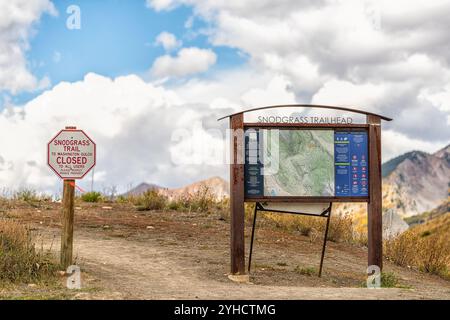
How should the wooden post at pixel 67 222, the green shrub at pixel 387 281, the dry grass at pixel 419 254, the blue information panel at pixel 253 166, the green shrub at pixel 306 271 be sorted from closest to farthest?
the wooden post at pixel 67 222 < the blue information panel at pixel 253 166 < the green shrub at pixel 387 281 < the green shrub at pixel 306 271 < the dry grass at pixel 419 254

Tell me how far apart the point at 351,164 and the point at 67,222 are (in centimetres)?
514

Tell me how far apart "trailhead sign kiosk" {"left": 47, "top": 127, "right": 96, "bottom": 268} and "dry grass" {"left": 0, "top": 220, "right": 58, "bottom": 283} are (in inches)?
15.2

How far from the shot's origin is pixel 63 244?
37.4ft

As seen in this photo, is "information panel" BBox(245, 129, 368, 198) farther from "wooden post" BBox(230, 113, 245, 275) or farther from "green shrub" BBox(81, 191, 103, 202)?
"green shrub" BBox(81, 191, 103, 202)

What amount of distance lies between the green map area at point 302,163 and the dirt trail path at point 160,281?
195 centimetres

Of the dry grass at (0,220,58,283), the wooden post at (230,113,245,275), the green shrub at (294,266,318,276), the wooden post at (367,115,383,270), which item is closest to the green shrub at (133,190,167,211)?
the green shrub at (294,266,318,276)

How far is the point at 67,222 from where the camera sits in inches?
451

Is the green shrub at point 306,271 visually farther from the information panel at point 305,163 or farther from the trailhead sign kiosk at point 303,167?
the information panel at point 305,163

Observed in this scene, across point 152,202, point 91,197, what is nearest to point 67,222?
point 152,202

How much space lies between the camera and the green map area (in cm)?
1214

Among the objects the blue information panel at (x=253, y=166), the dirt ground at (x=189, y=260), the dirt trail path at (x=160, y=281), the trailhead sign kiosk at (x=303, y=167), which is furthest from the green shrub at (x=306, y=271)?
the blue information panel at (x=253, y=166)

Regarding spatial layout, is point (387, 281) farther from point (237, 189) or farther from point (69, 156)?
point (69, 156)

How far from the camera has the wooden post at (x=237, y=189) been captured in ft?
38.9
